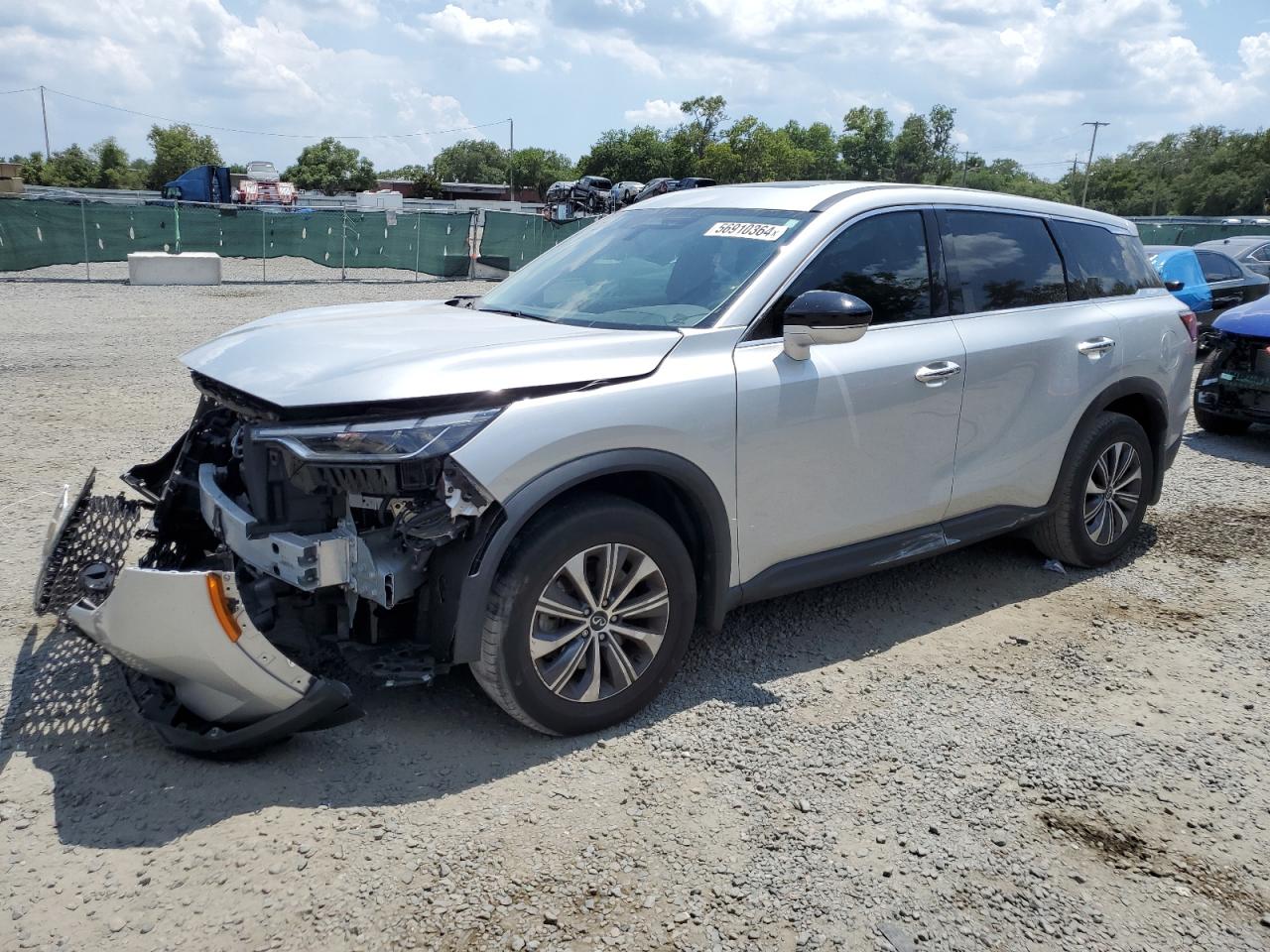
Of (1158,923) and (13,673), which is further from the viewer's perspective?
(13,673)

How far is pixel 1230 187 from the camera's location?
234 feet

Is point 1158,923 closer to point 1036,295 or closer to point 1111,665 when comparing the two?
point 1111,665

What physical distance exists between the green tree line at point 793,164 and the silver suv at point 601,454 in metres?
65.0

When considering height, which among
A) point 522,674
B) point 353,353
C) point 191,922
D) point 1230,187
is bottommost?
point 191,922

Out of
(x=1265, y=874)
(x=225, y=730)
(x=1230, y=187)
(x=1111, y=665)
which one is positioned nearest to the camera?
(x=1265, y=874)

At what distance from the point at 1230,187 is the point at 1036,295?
7999 cm

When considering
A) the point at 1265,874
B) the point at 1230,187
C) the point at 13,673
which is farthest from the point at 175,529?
the point at 1230,187

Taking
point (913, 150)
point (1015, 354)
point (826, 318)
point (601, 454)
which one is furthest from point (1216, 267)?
point (913, 150)

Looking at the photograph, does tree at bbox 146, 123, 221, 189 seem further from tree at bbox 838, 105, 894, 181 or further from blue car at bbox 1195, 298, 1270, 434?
blue car at bbox 1195, 298, 1270, 434

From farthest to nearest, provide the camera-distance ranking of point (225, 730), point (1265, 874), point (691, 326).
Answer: point (691, 326), point (225, 730), point (1265, 874)

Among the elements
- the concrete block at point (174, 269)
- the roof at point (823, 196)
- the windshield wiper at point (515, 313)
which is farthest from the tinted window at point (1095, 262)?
the concrete block at point (174, 269)

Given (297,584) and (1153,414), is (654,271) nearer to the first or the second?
(297,584)

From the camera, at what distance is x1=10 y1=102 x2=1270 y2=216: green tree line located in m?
76.9

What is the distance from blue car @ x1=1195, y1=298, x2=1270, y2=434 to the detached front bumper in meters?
8.13
